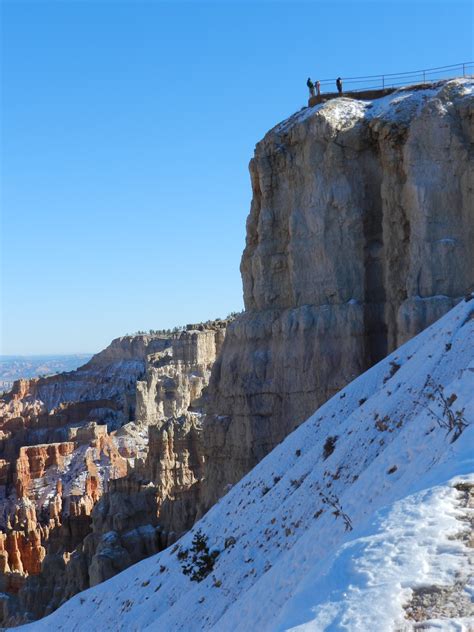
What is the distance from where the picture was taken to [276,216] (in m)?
28.3

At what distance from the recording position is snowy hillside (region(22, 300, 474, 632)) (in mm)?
7219

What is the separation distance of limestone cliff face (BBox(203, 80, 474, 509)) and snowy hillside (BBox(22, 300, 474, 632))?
5.08 metres

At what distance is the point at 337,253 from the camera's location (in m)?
26.3

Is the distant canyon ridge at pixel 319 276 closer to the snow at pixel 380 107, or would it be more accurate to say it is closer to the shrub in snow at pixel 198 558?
the snow at pixel 380 107

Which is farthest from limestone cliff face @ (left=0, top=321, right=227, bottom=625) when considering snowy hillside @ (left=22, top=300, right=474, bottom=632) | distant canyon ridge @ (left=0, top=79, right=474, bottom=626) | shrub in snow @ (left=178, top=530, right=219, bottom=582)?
shrub in snow @ (left=178, top=530, right=219, bottom=582)

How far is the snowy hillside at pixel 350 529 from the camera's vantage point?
722 centimetres

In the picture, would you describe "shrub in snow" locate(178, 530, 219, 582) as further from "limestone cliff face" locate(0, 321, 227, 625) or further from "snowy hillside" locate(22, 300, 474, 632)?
"limestone cliff face" locate(0, 321, 227, 625)

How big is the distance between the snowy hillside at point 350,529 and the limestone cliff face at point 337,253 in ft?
16.7

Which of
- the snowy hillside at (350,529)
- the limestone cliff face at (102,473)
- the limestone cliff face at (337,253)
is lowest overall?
the limestone cliff face at (102,473)

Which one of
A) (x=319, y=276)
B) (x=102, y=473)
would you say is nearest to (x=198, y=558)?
(x=319, y=276)

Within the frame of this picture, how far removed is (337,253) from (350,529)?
16.3 metres

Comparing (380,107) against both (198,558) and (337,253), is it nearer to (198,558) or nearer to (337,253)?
(337,253)

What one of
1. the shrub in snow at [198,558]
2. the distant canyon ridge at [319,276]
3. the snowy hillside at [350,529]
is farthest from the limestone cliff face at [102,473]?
the shrub in snow at [198,558]

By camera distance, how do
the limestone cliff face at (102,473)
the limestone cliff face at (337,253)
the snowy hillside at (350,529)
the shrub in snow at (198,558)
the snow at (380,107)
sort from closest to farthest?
1. the snowy hillside at (350,529)
2. the shrub in snow at (198,558)
3. the limestone cliff face at (337,253)
4. the snow at (380,107)
5. the limestone cliff face at (102,473)
